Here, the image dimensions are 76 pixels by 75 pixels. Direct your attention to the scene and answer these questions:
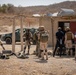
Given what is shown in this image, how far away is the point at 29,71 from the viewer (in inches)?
531

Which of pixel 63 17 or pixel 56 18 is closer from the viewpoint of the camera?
pixel 63 17

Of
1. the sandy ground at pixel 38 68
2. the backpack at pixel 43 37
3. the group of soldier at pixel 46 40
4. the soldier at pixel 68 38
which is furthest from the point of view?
the soldier at pixel 68 38

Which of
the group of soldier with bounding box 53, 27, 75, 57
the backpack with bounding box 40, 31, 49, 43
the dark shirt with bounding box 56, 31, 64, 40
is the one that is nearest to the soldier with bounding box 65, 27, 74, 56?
the group of soldier with bounding box 53, 27, 75, 57

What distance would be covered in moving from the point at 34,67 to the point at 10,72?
1.57 metres

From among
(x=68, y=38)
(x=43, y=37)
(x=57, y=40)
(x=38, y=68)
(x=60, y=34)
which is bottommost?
(x=38, y=68)

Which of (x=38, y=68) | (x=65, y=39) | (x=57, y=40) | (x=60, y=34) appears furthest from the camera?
(x=57, y=40)

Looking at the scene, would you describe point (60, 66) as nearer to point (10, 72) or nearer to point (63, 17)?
point (10, 72)

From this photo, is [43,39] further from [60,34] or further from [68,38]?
[68,38]

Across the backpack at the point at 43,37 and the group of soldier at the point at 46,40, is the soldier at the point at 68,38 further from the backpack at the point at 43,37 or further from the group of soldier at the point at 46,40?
the backpack at the point at 43,37

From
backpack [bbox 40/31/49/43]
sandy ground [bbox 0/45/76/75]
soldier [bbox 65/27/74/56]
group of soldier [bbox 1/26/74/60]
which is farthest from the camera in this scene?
soldier [bbox 65/27/74/56]

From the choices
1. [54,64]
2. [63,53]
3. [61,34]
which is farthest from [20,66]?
[63,53]

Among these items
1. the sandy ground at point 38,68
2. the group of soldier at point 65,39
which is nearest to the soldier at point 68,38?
the group of soldier at point 65,39

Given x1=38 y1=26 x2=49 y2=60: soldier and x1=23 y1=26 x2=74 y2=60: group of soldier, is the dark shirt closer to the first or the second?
x1=23 y1=26 x2=74 y2=60: group of soldier

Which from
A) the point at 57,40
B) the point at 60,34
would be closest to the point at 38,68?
the point at 60,34
